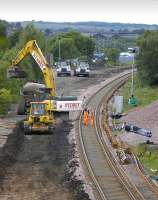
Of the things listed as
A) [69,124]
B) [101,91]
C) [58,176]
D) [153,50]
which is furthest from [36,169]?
[153,50]

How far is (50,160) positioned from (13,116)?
51.0ft

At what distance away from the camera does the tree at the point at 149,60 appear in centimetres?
6962

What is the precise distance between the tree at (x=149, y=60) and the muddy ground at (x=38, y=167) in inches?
1056

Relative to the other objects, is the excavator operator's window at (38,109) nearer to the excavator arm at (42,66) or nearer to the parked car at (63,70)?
the excavator arm at (42,66)

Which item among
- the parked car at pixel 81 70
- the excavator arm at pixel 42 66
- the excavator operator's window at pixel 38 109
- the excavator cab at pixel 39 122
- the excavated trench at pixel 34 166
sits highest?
the excavator arm at pixel 42 66

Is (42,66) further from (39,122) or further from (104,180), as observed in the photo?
(104,180)

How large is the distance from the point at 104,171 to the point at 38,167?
3.49 m

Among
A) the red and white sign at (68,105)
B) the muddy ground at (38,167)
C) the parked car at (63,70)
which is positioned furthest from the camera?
the parked car at (63,70)

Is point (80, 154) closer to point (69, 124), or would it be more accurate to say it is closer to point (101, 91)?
point (69, 124)

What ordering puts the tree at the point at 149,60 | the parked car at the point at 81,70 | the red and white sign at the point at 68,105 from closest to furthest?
1. the red and white sign at the point at 68,105
2. the tree at the point at 149,60
3. the parked car at the point at 81,70

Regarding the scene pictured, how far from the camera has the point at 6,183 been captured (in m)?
26.8

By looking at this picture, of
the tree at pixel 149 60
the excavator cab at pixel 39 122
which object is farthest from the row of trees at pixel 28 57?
the tree at pixel 149 60

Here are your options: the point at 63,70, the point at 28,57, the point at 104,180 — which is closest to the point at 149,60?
the point at 28,57

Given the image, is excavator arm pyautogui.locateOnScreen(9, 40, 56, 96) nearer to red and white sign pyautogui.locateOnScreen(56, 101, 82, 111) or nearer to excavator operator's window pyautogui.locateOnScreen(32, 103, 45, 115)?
red and white sign pyautogui.locateOnScreen(56, 101, 82, 111)
